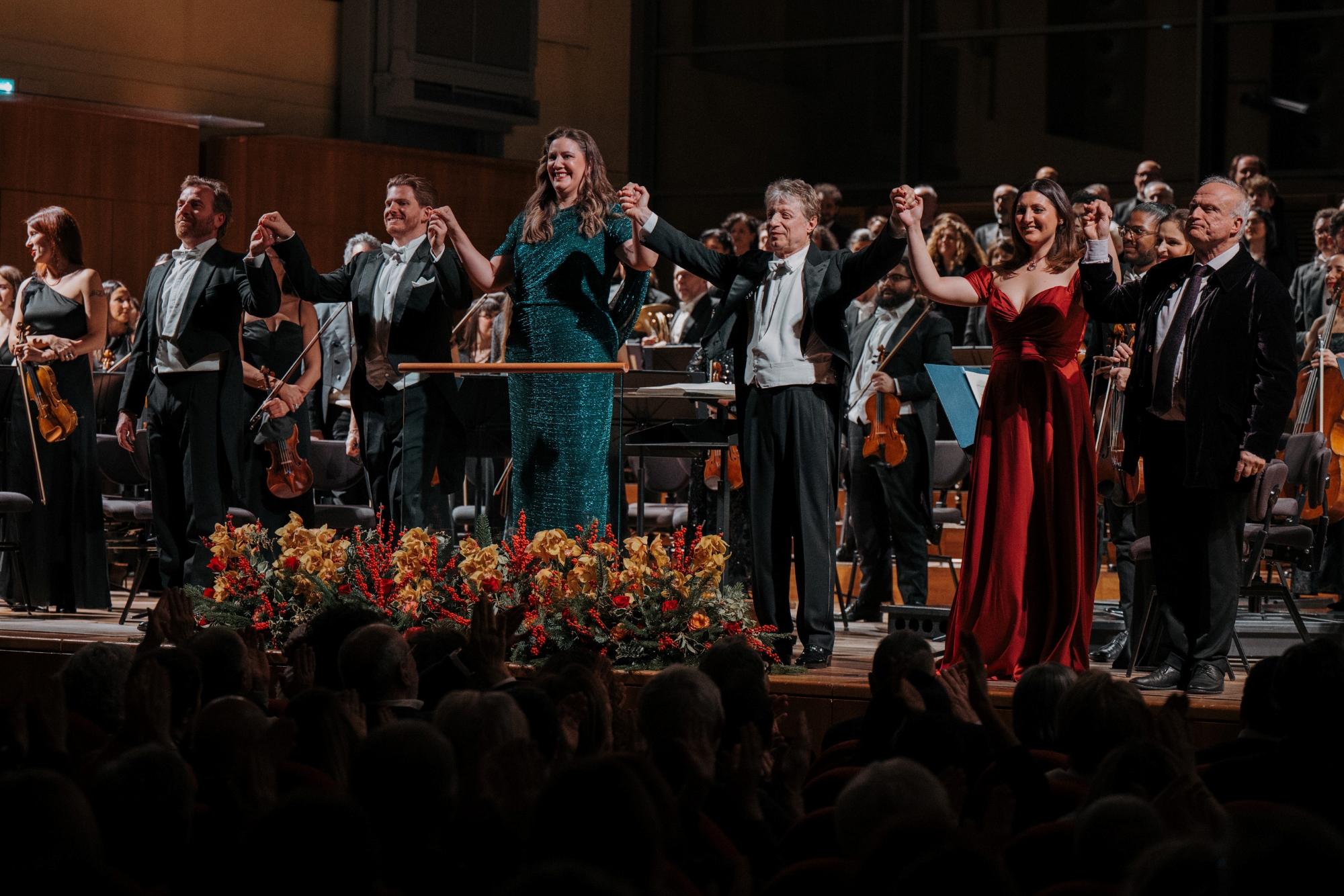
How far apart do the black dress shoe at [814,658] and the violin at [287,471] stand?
224 centimetres

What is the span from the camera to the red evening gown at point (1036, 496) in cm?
429

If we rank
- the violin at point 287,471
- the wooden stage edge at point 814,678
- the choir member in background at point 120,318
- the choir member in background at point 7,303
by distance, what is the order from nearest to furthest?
the wooden stage edge at point 814,678
the violin at point 287,471
the choir member in background at point 7,303
the choir member in background at point 120,318

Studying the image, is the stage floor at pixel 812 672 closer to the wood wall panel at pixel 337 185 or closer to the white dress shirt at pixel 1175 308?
the white dress shirt at pixel 1175 308

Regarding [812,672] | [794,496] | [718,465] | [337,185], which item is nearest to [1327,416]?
[718,465]

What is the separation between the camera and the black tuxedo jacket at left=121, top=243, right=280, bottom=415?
18.1ft

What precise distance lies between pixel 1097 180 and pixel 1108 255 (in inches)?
303

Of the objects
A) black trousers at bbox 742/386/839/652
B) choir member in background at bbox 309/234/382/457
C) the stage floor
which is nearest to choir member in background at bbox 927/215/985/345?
the stage floor

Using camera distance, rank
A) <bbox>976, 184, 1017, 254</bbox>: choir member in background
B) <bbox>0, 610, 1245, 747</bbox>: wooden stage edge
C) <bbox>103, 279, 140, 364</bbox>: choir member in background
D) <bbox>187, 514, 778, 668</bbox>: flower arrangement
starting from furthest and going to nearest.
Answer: <bbox>976, 184, 1017, 254</bbox>: choir member in background, <bbox>103, 279, 140, 364</bbox>: choir member in background, <bbox>187, 514, 778, 668</bbox>: flower arrangement, <bbox>0, 610, 1245, 747</bbox>: wooden stage edge

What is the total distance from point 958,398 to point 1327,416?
6.70 feet

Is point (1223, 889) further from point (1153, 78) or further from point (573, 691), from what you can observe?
point (1153, 78)

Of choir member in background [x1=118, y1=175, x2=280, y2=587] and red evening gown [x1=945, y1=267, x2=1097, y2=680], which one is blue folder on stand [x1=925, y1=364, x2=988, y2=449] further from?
choir member in background [x1=118, y1=175, x2=280, y2=587]

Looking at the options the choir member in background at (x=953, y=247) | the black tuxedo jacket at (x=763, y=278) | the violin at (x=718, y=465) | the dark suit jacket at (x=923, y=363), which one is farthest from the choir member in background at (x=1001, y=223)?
the black tuxedo jacket at (x=763, y=278)

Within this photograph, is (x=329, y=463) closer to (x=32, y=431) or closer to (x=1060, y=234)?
(x=32, y=431)

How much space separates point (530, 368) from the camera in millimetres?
4508
